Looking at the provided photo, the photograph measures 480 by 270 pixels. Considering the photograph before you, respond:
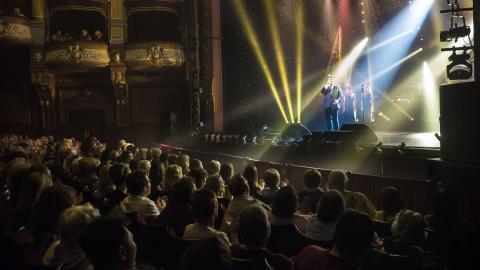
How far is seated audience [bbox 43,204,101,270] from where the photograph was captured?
256 centimetres

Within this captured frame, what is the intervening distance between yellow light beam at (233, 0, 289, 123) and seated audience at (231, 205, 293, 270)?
14.0 metres

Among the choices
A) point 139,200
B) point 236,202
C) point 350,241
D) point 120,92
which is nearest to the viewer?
point 350,241

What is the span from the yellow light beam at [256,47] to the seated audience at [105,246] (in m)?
14.5

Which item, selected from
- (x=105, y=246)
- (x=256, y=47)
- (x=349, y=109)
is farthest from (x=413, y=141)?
(x=105, y=246)

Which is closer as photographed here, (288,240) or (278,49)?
(288,240)

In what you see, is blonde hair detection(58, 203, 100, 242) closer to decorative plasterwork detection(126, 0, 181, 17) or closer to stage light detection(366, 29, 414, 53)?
stage light detection(366, 29, 414, 53)

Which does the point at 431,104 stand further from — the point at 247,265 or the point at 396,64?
the point at 247,265

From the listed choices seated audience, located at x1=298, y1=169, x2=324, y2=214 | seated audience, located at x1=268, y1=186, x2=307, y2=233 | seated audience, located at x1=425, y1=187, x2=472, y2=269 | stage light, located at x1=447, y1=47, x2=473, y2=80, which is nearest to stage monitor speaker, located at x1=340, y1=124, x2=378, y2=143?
stage light, located at x1=447, y1=47, x2=473, y2=80

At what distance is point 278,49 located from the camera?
1633cm

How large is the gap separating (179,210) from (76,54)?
14.8 m

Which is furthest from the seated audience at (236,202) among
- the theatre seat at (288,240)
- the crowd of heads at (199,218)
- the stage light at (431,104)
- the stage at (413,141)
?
the stage light at (431,104)

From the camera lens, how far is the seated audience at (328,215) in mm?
3344

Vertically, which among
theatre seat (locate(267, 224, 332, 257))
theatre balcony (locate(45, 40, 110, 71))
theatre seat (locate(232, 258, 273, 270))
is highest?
theatre balcony (locate(45, 40, 110, 71))

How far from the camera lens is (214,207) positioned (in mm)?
3449
